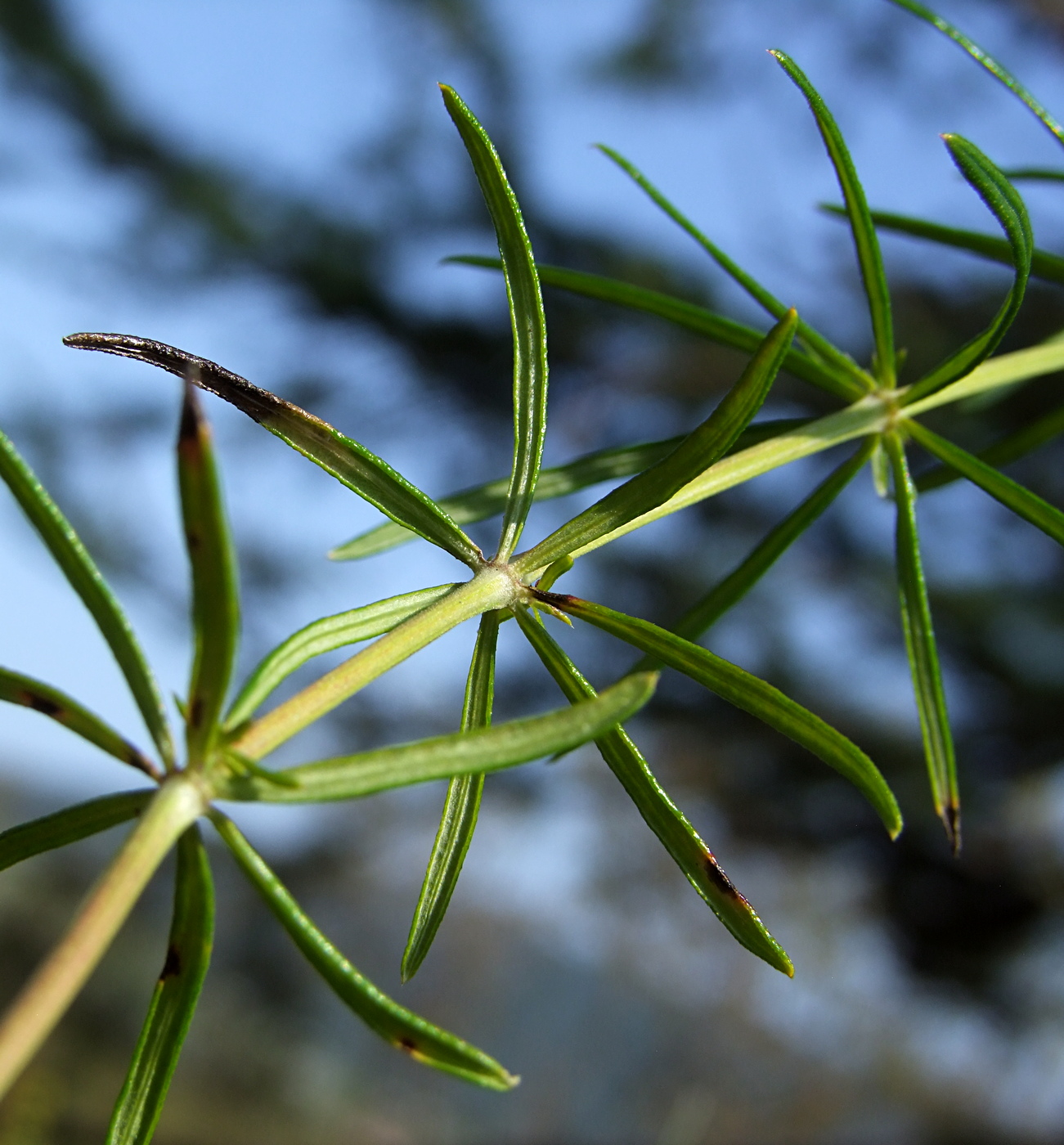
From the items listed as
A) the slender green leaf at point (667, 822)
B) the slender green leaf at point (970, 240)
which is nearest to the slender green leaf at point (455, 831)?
the slender green leaf at point (667, 822)

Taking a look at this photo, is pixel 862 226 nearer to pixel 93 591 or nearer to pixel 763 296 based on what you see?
pixel 763 296

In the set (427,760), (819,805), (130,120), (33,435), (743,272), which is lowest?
(427,760)

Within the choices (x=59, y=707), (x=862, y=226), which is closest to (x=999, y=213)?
(x=862, y=226)

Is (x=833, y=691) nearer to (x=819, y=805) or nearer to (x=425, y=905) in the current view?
(x=819, y=805)

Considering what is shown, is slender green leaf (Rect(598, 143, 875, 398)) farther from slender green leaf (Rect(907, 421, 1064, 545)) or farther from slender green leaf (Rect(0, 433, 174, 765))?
slender green leaf (Rect(0, 433, 174, 765))

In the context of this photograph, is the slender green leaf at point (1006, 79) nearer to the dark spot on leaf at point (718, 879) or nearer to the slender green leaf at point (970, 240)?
the slender green leaf at point (970, 240)

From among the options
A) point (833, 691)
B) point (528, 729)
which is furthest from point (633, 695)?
point (833, 691)

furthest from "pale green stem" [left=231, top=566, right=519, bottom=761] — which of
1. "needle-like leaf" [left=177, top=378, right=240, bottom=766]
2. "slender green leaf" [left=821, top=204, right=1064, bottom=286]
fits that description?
"slender green leaf" [left=821, top=204, right=1064, bottom=286]
